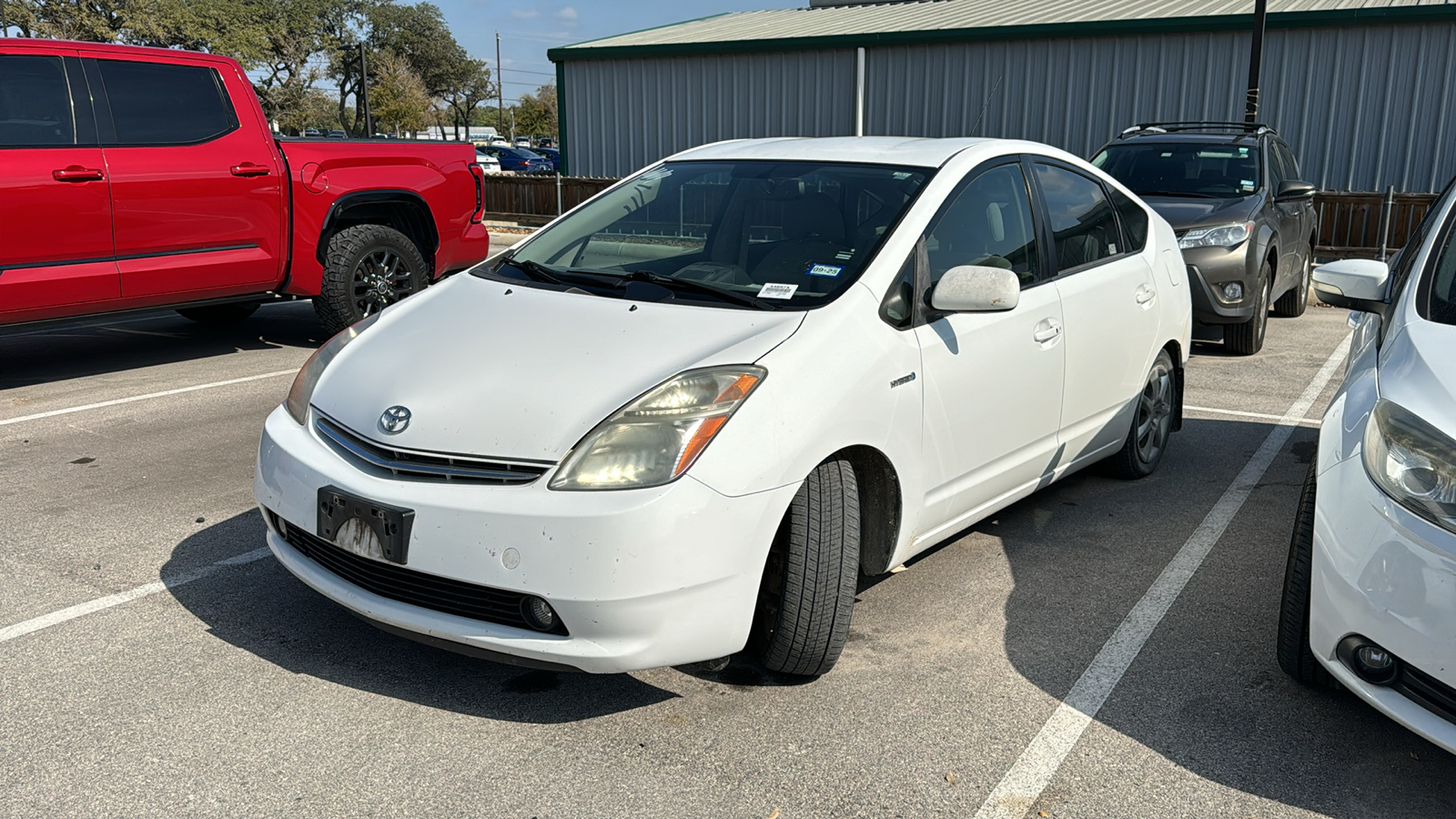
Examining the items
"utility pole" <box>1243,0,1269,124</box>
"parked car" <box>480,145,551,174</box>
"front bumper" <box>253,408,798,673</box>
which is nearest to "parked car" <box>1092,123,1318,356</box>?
"utility pole" <box>1243,0,1269,124</box>

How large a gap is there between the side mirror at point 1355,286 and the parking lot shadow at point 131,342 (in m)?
6.80

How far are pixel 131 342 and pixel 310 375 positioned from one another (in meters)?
6.23

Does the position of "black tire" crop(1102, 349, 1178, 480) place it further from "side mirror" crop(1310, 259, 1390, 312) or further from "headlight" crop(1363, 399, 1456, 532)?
"headlight" crop(1363, 399, 1456, 532)

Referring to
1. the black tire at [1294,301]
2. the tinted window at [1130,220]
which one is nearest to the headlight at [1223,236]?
the black tire at [1294,301]

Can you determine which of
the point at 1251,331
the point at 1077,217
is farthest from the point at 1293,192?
the point at 1077,217

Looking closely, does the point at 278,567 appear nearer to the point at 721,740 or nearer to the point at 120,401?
the point at 721,740

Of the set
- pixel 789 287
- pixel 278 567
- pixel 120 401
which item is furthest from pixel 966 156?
pixel 120 401

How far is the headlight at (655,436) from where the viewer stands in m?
2.97

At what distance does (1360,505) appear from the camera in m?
2.87

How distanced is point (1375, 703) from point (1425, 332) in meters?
1.11

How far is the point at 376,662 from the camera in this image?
140 inches

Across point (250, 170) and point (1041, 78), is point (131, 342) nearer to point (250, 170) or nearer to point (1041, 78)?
point (250, 170)

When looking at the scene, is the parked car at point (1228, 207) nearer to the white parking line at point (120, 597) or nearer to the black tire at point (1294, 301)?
the black tire at point (1294, 301)

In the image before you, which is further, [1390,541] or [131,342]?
[131,342]
